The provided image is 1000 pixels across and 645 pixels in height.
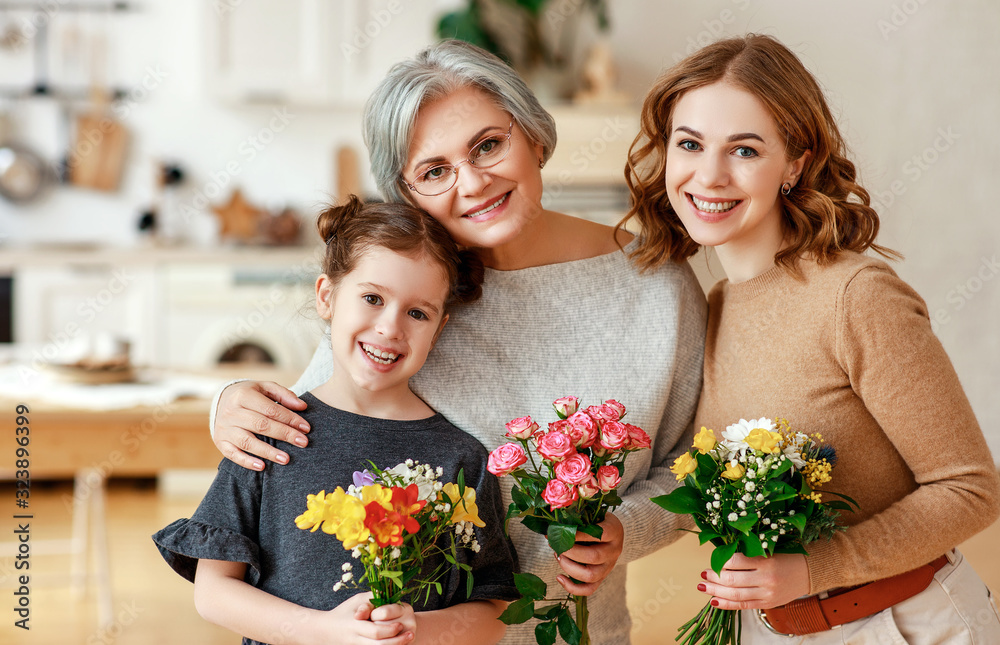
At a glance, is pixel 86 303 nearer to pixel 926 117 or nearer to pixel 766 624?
pixel 766 624

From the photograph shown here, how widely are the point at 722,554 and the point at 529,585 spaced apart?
10.8 inches

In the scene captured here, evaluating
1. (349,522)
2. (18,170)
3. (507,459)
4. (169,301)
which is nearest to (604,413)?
(507,459)

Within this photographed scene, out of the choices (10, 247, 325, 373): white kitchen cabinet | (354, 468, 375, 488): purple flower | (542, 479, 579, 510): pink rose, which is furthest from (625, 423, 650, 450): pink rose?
(10, 247, 325, 373): white kitchen cabinet

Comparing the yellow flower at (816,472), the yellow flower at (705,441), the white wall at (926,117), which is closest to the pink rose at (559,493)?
the yellow flower at (705,441)

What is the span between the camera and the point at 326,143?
5336 millimetres

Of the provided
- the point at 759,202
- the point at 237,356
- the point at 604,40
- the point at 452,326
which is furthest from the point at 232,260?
the point at 759,202

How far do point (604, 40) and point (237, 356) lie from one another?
2732mm

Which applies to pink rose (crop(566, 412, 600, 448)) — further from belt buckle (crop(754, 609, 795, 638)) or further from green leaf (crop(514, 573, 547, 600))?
belt buckle (crop(754, 609, 795, 638))

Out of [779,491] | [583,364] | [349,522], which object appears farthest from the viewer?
[583,364]

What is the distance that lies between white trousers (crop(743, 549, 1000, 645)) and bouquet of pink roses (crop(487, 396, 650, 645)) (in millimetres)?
437

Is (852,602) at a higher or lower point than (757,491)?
lower

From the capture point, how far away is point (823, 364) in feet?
4.38

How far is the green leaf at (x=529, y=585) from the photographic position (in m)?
1.25

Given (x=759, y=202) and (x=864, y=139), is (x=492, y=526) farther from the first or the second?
(x=864, y=139)
